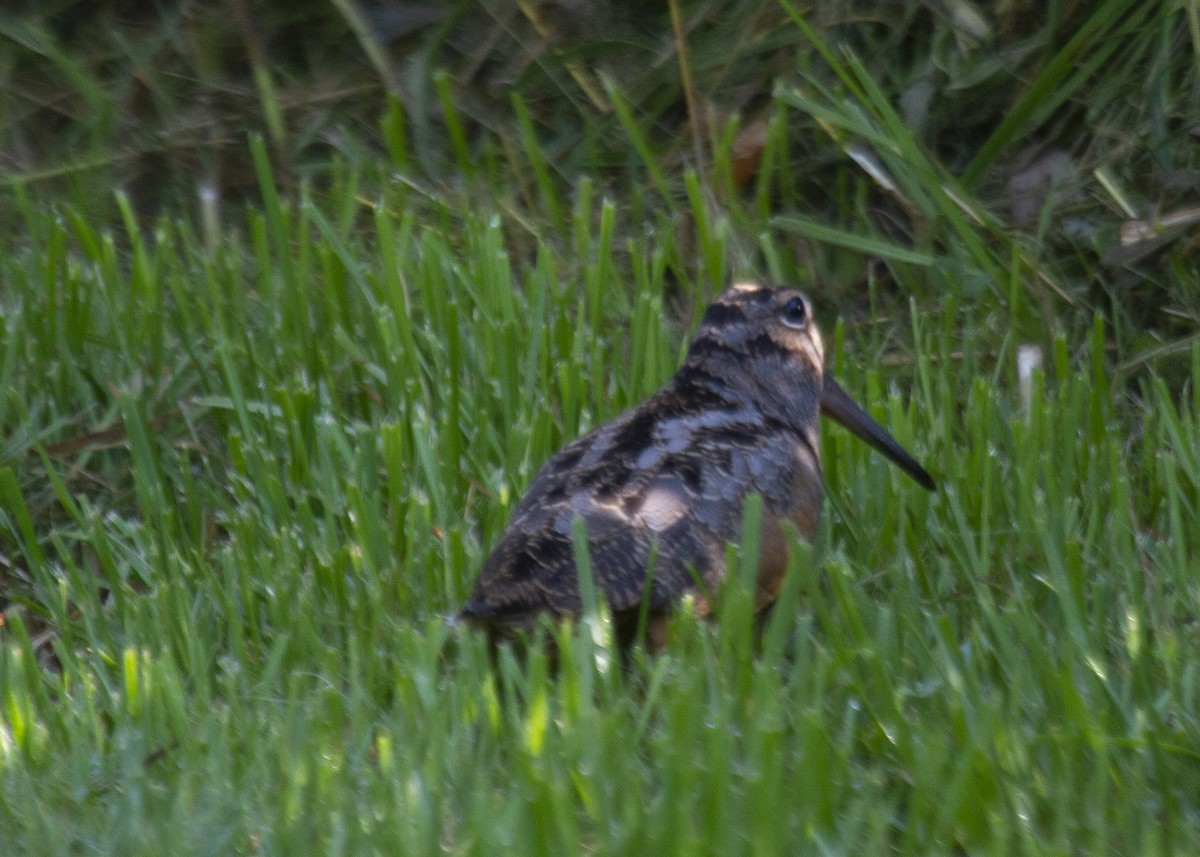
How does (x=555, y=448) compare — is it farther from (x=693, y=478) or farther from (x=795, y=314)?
(x=693, y=478)

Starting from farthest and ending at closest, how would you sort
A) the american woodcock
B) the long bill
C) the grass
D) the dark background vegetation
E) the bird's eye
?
the dark background vegetation < the bird's eye < the long bill < the american woodcock < the grass

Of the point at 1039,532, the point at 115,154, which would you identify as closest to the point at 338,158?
the point at 115,154

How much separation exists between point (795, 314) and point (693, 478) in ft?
2.36

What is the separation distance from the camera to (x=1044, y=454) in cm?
400

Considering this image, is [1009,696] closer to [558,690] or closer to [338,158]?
[558,690]

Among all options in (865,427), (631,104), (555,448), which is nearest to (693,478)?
(865,427)

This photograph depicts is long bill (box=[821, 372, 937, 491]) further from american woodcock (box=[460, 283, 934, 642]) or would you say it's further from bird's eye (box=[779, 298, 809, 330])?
bird's eye (box=[779, 298, 809, 330])

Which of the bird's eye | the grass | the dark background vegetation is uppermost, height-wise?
the dark background vegetation

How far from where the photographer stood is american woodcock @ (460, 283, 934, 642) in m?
3.36

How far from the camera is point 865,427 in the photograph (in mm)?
4074

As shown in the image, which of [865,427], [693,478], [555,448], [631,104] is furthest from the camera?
[631,104]

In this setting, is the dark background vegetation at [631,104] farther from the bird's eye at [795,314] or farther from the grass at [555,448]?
the bird's eye at [795,314]

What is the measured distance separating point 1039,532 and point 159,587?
1646 millimetres

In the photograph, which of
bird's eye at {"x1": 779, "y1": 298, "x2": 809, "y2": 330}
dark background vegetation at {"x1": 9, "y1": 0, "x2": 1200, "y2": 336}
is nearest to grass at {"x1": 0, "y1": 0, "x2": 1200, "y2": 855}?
dark background vegetation at {"x1": 9, "y1": 0, "x2": 1200, "y2": 336}
